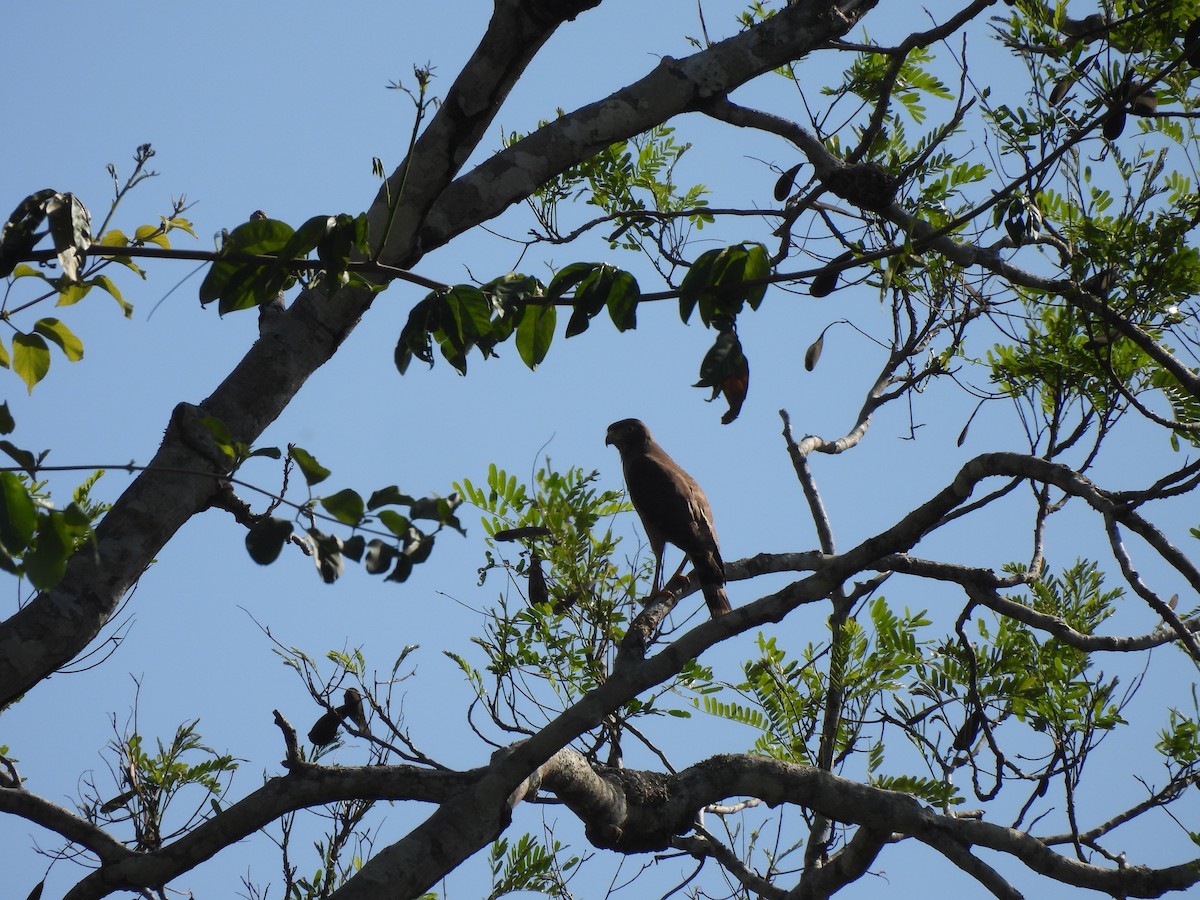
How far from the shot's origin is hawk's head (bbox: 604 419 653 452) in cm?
812

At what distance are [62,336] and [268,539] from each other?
3.27 ft

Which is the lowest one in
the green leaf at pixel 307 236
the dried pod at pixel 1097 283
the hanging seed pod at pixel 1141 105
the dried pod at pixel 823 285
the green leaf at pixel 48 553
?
the green leaf at pixel 48 553

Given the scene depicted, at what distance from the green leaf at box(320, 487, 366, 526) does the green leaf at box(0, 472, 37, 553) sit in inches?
17.3

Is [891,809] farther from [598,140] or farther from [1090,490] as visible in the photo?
[598,140]

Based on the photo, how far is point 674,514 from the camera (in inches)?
257

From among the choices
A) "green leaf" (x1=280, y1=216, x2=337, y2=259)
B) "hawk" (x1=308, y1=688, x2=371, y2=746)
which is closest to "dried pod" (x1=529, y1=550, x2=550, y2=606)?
"hawk" (x1=308, y1=688, x2=371, y2=746)

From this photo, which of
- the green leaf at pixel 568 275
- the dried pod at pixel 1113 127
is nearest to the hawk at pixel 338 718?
the green leaf at pixel 568 275

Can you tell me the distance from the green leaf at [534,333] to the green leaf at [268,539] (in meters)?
0.77

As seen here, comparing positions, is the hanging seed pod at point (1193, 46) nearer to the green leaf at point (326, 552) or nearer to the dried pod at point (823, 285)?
the dried pod at point (823, 285)

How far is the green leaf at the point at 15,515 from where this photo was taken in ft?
5.51

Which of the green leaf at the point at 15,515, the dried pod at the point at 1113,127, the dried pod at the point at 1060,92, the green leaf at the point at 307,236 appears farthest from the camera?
the dried pod at the point at 1060,92

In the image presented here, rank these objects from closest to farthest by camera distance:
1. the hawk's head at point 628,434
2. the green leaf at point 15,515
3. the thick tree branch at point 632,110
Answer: the green leaf at point 15,515, the thick tree branch at point 632,110, the hawk's head at point 628,434

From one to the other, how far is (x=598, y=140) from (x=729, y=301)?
4.39 ft

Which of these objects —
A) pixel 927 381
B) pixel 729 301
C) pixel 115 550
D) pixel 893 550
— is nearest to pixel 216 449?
pixel 115 550
